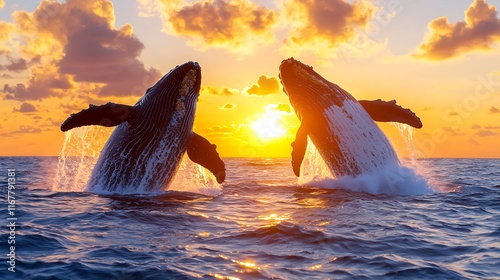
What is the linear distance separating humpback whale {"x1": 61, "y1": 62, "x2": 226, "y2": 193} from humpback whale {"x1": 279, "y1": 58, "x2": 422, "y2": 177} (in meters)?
Answer: 3.30

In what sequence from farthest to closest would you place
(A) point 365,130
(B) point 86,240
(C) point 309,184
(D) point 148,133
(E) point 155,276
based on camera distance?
(C) point 309,184
(A) point 365,130
(D) point 148,133
(B) point 86,240
(E) point 155,276

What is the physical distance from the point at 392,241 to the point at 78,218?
6.51m

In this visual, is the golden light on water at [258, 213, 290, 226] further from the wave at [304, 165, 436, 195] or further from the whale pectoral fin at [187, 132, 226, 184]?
the wave at [304, 165, 436, 195]

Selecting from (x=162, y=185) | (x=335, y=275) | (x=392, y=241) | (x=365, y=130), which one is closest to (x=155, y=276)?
(x=335, y=275)

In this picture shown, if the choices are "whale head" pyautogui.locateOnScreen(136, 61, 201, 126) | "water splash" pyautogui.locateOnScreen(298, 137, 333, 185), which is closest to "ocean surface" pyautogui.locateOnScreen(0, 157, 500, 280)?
"water splash" pyautogui.locateOnScreen(298, 137, 333, 185)

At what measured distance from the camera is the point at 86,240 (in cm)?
878

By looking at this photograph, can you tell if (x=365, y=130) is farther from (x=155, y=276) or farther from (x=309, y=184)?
(x=155, y=276)

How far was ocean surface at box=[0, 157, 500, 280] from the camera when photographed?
710 centimetres

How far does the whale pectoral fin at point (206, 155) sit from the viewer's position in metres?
15.1

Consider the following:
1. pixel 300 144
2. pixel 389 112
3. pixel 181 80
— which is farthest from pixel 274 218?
pixel 389 112

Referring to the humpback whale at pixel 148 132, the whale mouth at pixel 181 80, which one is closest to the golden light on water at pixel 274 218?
the humpback whale at pixel 148 132

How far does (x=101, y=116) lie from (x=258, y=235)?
6649 millimetres

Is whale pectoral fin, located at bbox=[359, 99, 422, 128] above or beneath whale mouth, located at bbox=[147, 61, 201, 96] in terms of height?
beneath

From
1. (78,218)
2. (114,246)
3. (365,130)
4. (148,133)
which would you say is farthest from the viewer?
(365,130)
